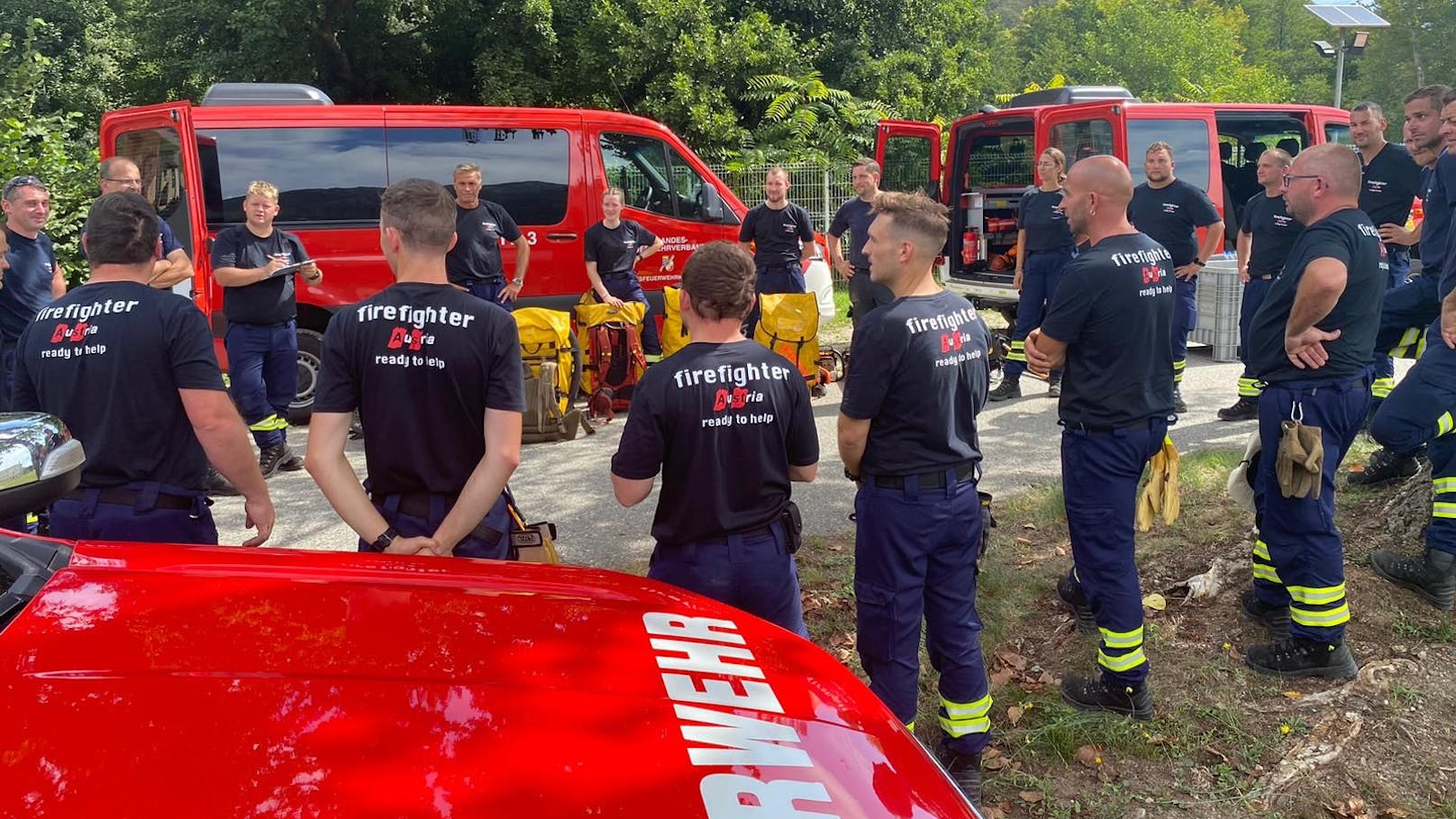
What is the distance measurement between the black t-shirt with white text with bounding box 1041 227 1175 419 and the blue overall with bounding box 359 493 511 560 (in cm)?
201

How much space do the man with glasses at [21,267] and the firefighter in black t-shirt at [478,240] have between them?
2.61 m

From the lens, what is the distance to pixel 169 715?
1422mm

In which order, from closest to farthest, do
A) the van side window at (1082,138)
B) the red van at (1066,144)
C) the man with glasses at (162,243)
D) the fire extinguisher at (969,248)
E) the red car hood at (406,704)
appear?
1. the red car hood at (406,704)
2. the man with glasses at (162,243)
3. the van side window at (1082,138)
4. the red van at (1066,144)
5. the fire extinguisher at (969,248)

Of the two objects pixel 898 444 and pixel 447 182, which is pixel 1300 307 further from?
pixel 447 182

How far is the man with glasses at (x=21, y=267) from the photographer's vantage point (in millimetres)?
5785

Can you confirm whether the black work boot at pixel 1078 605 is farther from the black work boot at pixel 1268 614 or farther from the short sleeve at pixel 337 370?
the short sleeve at pixel 337 370

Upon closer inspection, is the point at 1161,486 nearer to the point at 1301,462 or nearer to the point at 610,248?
the point at 1301,462

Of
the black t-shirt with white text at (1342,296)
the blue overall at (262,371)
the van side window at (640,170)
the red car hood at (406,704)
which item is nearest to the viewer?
the red car hood at (406,704)

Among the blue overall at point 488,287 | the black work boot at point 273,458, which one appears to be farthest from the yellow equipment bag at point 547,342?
the black work boot at point 273,458

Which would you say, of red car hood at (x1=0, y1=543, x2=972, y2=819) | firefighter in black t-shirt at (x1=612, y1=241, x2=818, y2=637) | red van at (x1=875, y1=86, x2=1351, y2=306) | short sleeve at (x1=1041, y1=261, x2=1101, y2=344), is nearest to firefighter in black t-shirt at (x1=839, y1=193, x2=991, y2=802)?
firefighter in black t-shirt at (x1=612, y1=241, x2=818, y2=637)

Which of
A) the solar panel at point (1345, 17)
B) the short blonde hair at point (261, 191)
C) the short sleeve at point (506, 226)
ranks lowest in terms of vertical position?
the short sleeve at point (506, 226)

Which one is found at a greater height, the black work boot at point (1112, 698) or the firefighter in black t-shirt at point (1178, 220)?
the firefighter in black t-shirt at point (1178, 220)

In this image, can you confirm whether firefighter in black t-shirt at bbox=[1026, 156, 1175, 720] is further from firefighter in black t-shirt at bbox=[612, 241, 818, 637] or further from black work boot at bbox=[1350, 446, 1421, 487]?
black work boot at bbox=[1350, 446, 1421, 487]

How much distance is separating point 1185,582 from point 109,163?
6.15 m
